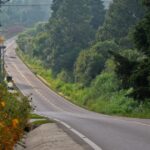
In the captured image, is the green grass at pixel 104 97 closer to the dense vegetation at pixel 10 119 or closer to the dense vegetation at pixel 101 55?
the dense vegetation at pixel 101 55

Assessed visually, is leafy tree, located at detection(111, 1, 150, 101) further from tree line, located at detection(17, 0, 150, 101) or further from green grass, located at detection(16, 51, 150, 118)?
green grass, located at detection(16, 51, 150, 118)

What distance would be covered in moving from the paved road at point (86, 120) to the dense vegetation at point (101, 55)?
236 centimetres

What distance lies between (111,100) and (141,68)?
2694 cm

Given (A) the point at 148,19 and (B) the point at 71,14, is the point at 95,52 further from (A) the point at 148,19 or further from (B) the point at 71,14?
(A) the point at 148,19

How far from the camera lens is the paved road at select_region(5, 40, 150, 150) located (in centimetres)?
1764

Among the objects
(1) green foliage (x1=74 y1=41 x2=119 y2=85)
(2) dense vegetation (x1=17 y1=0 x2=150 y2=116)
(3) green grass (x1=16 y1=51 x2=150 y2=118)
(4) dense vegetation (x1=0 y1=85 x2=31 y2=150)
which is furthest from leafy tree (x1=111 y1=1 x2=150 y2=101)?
(1) green foliage (x1=74 y1=41 x2=119 y2=85)

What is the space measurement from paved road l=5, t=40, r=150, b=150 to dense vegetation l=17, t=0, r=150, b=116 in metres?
2.36

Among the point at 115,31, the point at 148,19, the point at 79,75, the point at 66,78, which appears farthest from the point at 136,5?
the point at 148,19

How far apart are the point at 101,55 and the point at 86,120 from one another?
1904 inches

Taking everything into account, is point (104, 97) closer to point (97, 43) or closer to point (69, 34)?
point (97, 43)

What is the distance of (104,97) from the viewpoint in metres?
64.8

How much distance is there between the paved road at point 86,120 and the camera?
17641mm

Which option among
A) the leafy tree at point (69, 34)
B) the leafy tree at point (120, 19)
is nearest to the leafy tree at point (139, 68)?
the leafy tree at point (120, 19)

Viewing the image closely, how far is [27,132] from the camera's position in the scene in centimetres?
2352
